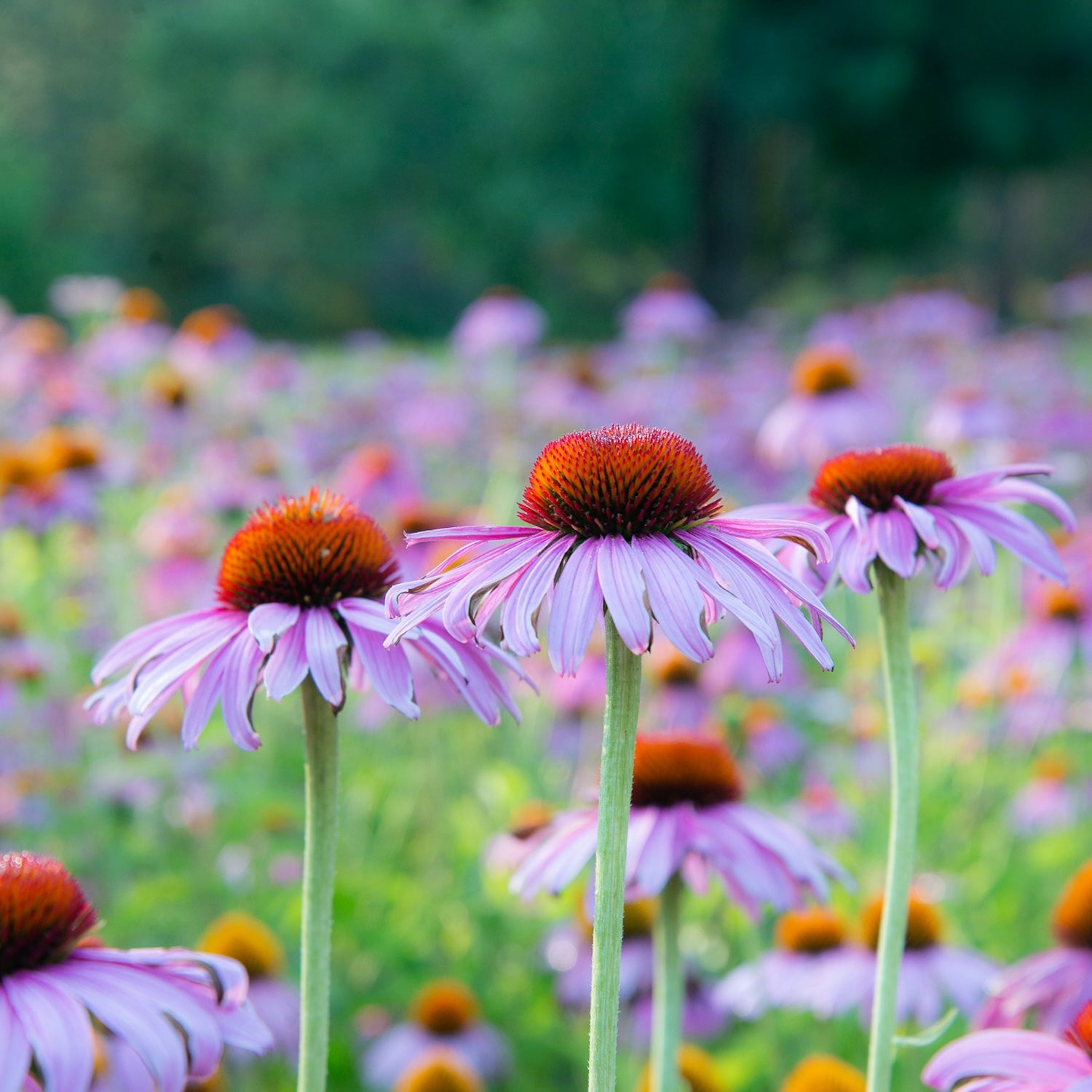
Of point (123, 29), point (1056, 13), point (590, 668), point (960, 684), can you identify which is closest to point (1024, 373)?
point (960, 684)

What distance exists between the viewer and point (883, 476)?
1225 mm

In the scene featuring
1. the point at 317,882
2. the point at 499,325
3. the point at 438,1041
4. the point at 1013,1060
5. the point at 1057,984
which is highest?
the point at 499,325

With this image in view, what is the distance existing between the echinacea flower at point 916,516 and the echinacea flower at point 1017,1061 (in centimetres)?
38

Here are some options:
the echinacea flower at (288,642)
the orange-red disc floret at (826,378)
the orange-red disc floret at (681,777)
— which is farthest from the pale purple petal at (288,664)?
the orange-red disc floret at (826,378)

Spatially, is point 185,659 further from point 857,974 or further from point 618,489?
point 857,974

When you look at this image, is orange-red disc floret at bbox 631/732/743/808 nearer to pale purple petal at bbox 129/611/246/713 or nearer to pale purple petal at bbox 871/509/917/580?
pale purple petal at bbox 871/509/917/580

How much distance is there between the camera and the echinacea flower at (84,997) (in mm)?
808

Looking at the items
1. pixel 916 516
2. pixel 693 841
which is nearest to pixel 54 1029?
pixel 693 841

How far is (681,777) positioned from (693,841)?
0.12 meters

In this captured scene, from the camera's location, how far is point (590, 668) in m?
3.53

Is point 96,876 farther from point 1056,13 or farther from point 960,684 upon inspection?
point 1056,13

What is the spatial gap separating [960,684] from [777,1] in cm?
1454

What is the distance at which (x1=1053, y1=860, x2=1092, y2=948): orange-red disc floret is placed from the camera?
146 cm

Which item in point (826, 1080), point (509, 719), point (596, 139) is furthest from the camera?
point (596, 139)
